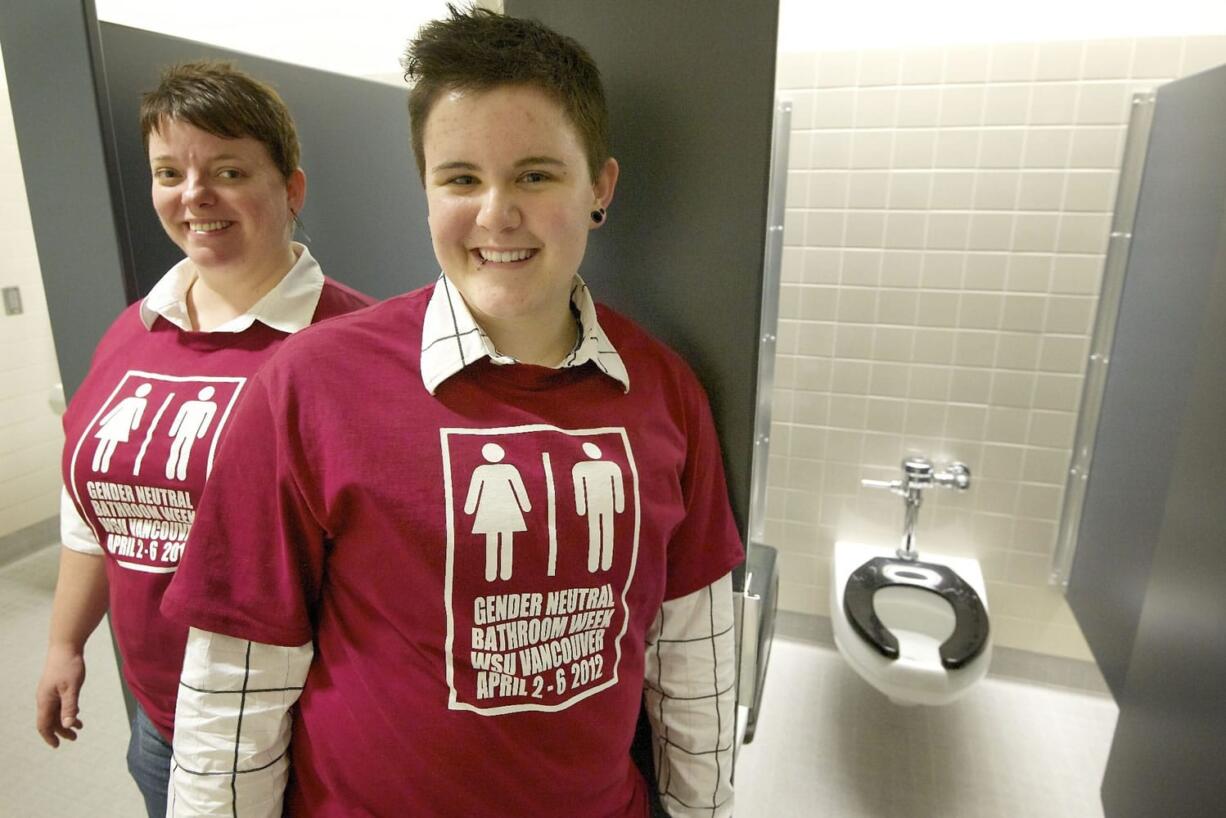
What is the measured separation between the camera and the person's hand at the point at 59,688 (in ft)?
3.51

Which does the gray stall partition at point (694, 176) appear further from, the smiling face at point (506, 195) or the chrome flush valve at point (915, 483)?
the chrome flush valve at point (915, 483)

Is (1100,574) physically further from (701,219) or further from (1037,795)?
(701,219)

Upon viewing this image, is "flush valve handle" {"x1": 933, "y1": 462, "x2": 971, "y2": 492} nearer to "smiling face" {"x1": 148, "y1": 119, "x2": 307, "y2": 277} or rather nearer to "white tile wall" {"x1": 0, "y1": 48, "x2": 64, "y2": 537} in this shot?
"smiling face" {"x1": 148, "y1": 119, "x2": 307, "y2": 277}

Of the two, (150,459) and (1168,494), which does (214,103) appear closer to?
(150,459)

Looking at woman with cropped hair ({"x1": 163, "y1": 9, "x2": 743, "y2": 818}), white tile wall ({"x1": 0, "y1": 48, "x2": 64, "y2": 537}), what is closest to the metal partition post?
woman with cropped hair ({"x1": 163, "y1": 9, "x2": 743, "y2": 818})

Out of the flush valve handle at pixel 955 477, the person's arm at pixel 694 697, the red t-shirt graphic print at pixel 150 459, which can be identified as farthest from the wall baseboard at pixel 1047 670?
the red t-shirt graphic print at pixel 150 459

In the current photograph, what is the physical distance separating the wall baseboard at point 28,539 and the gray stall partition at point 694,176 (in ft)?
9.22

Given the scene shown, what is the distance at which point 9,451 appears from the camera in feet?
8.64

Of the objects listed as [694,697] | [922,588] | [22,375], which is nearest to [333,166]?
[694,697]

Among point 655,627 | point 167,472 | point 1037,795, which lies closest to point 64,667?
point 167,472

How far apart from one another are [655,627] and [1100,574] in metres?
1.59

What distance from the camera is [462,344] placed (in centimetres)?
72

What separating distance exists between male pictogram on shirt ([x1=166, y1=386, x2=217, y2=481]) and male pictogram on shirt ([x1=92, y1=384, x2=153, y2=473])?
0.06 meters

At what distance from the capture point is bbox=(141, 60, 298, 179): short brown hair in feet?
2.92
